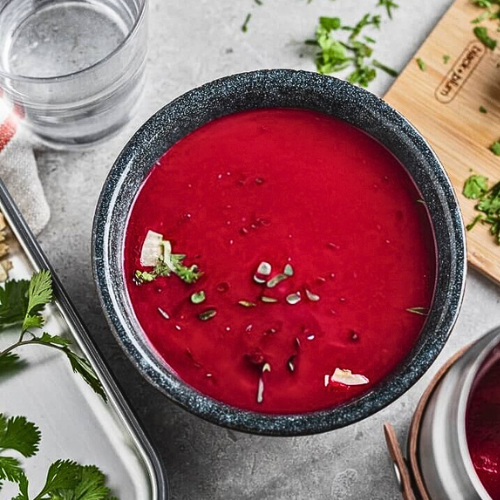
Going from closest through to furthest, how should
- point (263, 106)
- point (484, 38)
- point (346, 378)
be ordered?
point (346, 378), point (263, 106), point (484, 38)

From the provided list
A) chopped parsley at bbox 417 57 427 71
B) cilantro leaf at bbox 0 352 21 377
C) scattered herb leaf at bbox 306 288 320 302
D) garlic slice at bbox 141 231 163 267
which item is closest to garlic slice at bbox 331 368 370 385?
scattered herb leaf at bbox 306 288 320 302

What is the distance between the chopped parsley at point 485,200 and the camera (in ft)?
6.27

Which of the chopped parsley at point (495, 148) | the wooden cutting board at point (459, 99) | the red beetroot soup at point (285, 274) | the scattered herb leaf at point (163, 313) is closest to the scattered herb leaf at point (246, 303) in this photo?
the red beetroot soup at point (285, 274)

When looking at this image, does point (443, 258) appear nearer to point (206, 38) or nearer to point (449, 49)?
point (449, 49)

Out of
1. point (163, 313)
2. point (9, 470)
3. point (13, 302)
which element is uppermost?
point (163, 313)

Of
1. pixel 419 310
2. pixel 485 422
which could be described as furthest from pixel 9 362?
pixel 485 422

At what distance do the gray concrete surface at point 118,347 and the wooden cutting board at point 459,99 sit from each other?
0.05 metres

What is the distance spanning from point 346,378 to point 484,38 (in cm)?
78

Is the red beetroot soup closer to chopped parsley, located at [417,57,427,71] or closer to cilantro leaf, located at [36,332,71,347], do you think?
cilantro leaf, located at [36,332,71,347]

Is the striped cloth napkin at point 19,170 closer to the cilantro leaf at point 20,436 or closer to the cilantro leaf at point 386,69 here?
the cilantro leaf at point 20,436

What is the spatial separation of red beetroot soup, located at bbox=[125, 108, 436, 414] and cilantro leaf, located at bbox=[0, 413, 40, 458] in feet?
0.85

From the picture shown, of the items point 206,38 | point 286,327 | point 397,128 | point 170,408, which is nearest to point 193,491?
point 170,408

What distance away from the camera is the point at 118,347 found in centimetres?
192

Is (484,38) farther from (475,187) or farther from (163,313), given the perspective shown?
(163,313)
